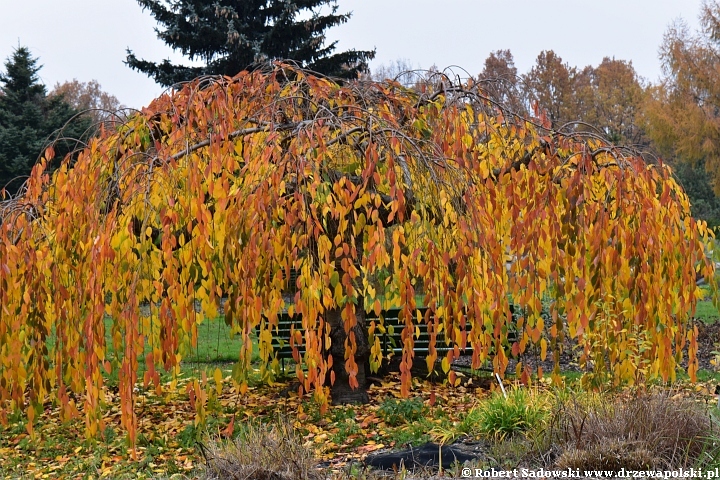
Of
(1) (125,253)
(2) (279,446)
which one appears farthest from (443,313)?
(1) (125,253)

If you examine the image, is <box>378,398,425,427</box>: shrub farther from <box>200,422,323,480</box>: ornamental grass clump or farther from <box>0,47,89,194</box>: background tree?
<box>0,47,89,194</box>: background tree

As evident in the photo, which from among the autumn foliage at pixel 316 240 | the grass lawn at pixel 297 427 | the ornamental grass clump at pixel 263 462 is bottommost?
the grass lawn at pixel 297 427

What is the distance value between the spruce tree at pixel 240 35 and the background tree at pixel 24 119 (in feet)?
9.60

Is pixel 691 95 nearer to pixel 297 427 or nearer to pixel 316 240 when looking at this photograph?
pixel 297 427

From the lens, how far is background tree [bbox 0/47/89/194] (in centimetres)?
1541

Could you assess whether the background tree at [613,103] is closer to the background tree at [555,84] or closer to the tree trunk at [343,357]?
the background tree at [555,84]

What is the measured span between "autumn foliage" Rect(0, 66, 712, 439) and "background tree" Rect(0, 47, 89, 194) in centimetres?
1197

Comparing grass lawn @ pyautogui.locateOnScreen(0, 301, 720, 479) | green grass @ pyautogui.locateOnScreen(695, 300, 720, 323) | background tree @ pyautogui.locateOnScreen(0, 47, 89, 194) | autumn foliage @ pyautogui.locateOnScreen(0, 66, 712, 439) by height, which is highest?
background tree @ pyautogui.locateOnScreen(0, 47, 89, 194)

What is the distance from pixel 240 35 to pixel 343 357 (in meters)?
9.78

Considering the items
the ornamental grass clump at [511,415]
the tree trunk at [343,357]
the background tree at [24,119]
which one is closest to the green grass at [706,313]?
the tree trunk at [343,357]

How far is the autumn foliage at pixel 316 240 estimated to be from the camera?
135 inches

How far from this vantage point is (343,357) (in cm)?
559

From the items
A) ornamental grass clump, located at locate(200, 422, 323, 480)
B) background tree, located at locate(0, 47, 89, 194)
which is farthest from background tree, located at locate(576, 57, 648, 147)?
ornamental grass clump, located at locate(200, 422, 323, 480)

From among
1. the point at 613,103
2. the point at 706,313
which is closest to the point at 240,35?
the point at 706,313
